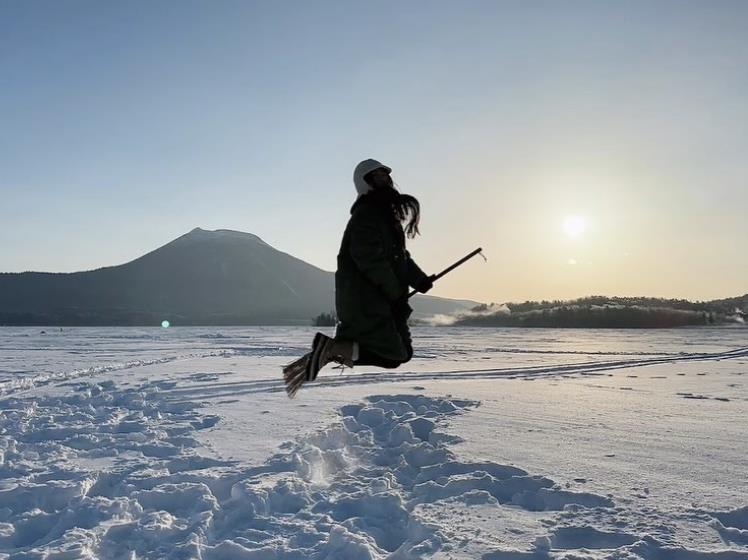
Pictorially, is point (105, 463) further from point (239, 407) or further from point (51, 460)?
point (239, 407)

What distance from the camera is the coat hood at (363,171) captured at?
416 centimetres

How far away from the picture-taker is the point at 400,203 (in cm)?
422

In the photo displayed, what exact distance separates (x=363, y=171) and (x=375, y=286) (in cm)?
79

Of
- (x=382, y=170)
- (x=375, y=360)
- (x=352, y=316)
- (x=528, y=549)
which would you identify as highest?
(x=382, y=170)

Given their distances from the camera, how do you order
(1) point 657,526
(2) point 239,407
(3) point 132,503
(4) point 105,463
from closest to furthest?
(1) point 657,526, (3) point 132,503, (4) point 105,463, (2) point 239,407

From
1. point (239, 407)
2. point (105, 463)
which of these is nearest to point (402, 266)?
point (105, 463)

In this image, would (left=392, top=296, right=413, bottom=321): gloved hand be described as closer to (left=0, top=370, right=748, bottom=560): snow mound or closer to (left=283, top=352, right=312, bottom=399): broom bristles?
(left=283, top=352, right=312, bottom=399): broom bristles

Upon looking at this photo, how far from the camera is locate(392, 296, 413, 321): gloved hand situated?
4.23 meters

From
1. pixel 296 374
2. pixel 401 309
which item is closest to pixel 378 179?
pixel 401 309

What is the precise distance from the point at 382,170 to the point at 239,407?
7361 millimetres

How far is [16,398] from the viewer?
11.6m

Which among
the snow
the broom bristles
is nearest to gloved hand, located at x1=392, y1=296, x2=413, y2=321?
the broom bristles

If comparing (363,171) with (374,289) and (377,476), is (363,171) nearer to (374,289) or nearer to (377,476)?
(374,289)

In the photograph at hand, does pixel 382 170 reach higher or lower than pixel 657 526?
higher
